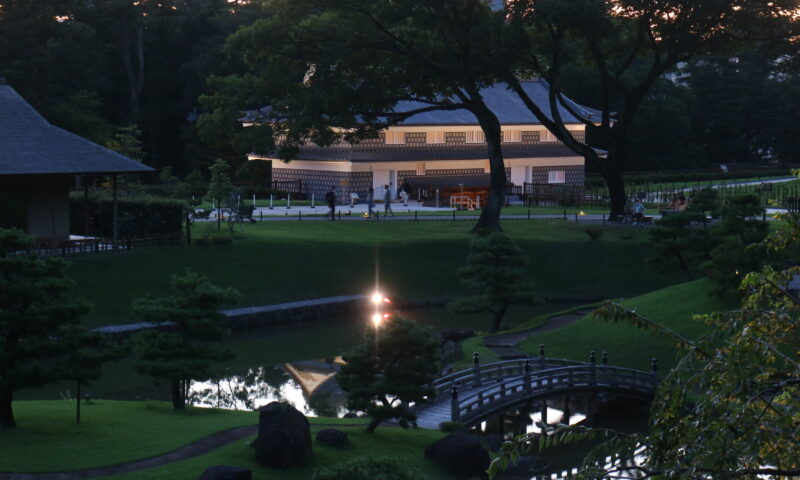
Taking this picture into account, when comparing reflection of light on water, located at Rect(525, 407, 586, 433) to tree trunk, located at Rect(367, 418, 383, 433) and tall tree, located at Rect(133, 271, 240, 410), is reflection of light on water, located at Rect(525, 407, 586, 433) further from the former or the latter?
tall tree, located at Rect(133, 271, 240, 410)

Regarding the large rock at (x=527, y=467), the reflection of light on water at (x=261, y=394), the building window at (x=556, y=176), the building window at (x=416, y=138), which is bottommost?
the large rock at (x=527, y=467)

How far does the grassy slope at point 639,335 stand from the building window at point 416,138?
106ft

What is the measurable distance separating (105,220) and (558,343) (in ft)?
66.0

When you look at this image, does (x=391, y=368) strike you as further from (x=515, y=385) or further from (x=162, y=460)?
(x=515, y=385)

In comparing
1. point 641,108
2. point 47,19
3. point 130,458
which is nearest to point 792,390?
point 130,458

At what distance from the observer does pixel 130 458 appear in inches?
782

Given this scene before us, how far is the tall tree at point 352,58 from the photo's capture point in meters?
46.5

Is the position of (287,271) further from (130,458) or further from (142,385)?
(130,458)

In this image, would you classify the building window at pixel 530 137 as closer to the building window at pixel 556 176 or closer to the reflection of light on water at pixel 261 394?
the building window at pixel 556 176

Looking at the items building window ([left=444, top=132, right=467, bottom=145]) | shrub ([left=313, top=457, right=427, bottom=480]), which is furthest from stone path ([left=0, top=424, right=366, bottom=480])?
building window ([left=444, top=132, right=467, bottom=145])

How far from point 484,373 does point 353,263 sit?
1963 centimetres

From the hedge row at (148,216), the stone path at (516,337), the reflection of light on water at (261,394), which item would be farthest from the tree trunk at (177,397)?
the hedge row at (148,216)

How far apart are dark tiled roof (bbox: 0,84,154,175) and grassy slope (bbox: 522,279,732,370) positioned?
53.3 ft

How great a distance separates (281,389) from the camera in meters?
31.0
